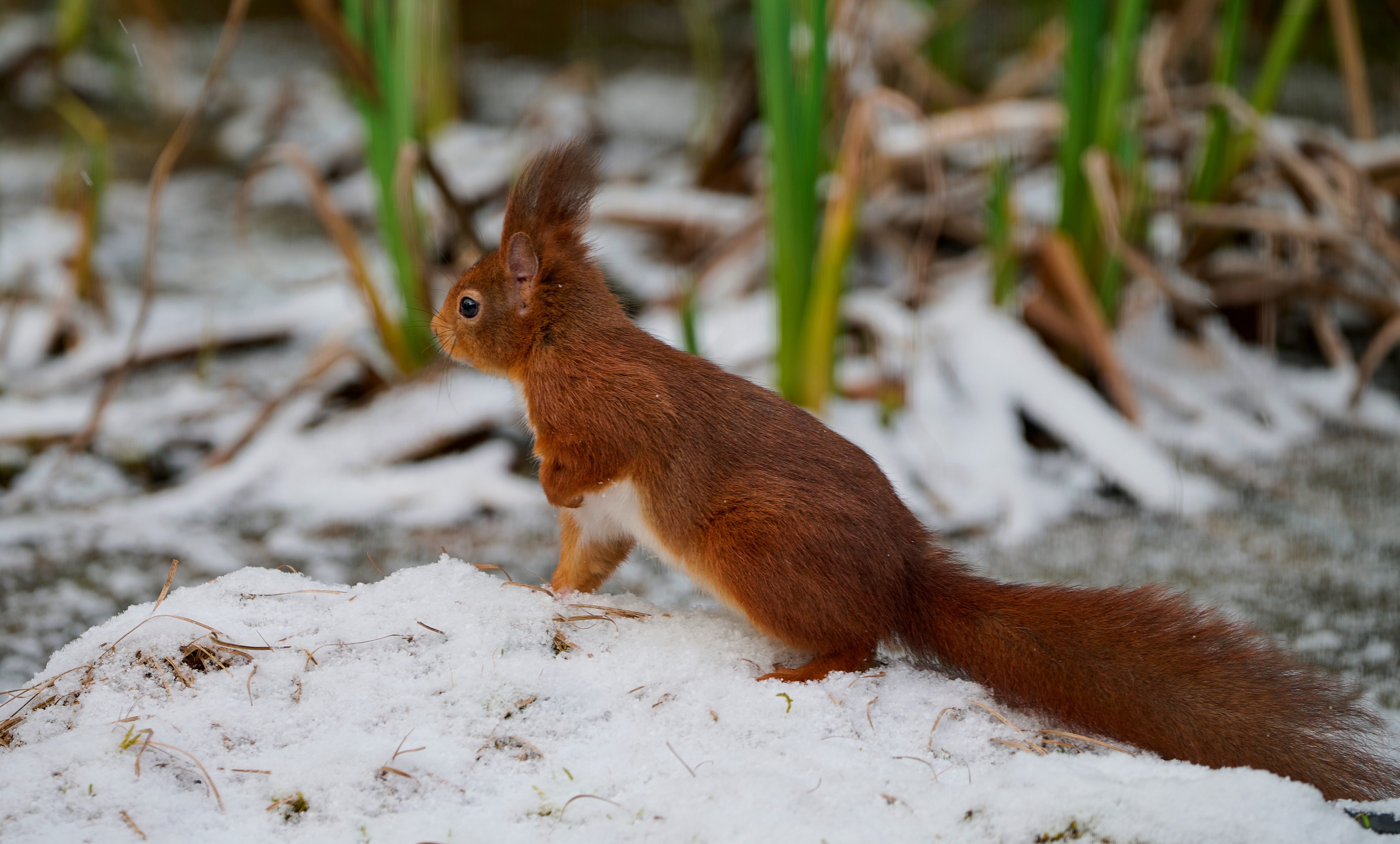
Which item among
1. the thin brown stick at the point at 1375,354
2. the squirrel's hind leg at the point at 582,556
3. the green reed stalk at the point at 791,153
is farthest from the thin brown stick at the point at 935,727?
the thin brown stick at the point at 1375,354

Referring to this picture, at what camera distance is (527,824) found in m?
1.36

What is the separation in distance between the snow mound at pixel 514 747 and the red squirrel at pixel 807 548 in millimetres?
68

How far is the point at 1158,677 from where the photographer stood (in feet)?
5.07

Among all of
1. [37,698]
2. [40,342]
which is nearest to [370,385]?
[40,342]

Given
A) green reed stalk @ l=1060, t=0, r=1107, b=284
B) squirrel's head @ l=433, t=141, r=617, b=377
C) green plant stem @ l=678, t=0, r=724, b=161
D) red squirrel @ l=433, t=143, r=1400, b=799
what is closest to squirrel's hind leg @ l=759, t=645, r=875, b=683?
red squirrel @ l=433, t=143, r=1400, b=799

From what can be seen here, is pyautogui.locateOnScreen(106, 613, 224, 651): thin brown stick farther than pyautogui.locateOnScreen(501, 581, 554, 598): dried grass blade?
No

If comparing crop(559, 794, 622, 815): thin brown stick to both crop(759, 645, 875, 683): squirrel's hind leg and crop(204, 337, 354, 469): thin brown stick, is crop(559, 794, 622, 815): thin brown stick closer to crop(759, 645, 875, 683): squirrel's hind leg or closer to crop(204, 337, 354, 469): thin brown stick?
crop(759, 645, 875, 683): squirrel's hind leg

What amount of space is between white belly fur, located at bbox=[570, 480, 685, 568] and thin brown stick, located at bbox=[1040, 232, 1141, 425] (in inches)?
73.3

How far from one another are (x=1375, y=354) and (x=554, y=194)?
2.57m

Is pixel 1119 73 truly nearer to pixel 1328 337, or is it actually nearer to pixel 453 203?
pixel 1328 337

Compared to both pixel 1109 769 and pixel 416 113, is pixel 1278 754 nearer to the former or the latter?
pixel 1109 769

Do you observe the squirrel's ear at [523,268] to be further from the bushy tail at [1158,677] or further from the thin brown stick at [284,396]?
the thin brown stick at [284,396]

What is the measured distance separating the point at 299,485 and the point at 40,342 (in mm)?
1392

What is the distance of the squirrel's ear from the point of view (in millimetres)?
1910
